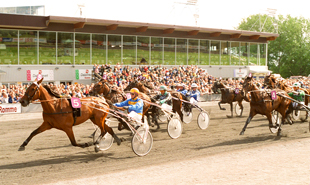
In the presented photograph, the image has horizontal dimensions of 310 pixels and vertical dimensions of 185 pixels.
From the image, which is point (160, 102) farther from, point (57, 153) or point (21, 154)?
point (21, 154)

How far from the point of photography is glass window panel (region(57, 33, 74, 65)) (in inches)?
994

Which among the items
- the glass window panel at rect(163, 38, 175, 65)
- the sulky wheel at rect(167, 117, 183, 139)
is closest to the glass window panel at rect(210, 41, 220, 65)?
the glass window panel at rect(163, 38, 175, 65)

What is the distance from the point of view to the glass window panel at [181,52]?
103ft

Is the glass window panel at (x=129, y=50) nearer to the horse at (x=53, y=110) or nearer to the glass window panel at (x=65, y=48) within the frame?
the glass window panel at (x=65, y=48)

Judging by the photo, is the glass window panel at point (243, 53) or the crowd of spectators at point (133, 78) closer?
the crowd of spectators at point (133, 78)

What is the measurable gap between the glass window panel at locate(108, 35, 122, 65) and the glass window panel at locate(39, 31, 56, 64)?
15.3 ft

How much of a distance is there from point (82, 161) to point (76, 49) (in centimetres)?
1932

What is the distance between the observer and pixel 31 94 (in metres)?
7.80

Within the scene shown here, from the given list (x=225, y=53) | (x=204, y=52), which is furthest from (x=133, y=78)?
(x=225, y=53)

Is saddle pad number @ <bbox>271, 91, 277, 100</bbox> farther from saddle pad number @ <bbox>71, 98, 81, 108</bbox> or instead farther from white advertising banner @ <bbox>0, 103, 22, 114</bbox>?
white advertising banner @ <bbox>0, 103, 22, 114</bbox>

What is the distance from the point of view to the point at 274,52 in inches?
2359

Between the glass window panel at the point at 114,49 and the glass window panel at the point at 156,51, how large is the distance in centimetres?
330

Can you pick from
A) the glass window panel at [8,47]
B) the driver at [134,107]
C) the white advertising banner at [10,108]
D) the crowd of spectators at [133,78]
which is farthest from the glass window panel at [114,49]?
the driver at [134,107]

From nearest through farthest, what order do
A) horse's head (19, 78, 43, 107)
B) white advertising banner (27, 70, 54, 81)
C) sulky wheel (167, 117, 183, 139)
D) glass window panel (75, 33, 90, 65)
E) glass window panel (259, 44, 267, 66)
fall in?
horse's head (19, 78, 43, 107) < sulky wheel (167, 117, 183, 139) < white advertising banner (27, 70, 54, 81) < glass window panel (75, 33, 90, 65) < glass window panel (259, 44, 267, 66)
